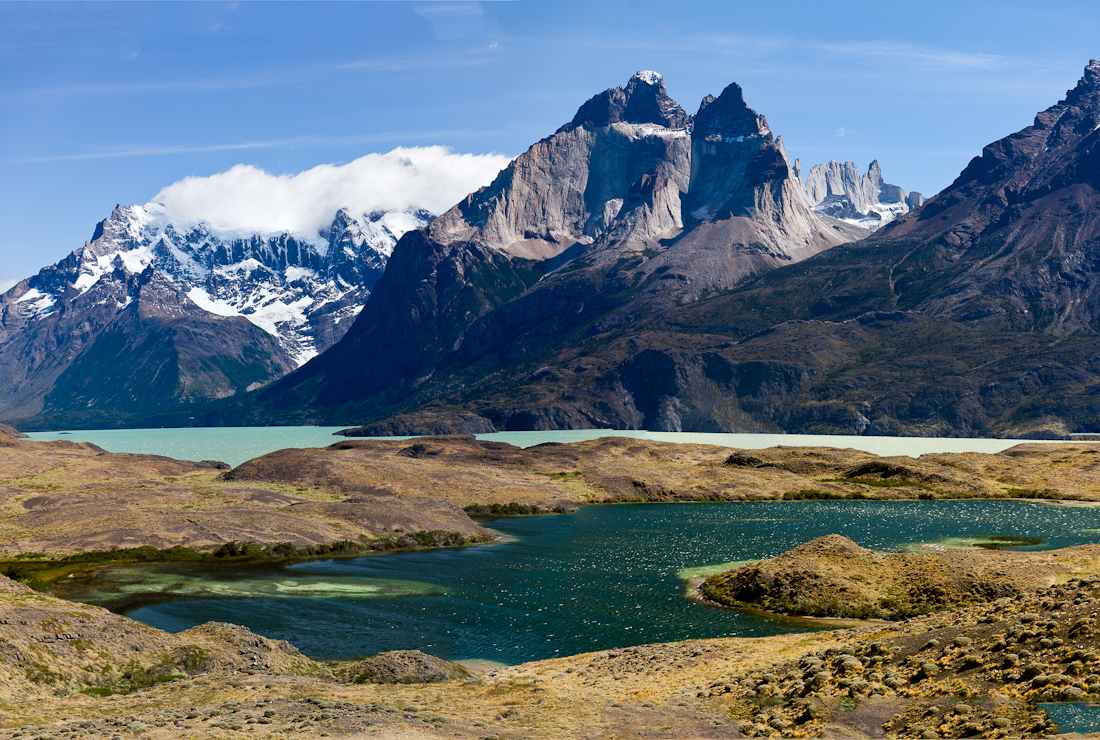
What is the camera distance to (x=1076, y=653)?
3494cm

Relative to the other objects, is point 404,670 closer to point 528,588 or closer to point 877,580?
point 528,588

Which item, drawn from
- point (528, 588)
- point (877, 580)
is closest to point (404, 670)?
point (528, 588)

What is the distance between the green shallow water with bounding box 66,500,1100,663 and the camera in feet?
219

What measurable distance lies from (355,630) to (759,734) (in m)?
40.7

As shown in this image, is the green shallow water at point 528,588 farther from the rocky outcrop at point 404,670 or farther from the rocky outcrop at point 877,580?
the rocky outcrop at point 404,670

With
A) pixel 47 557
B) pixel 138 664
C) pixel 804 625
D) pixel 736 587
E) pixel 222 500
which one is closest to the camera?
pixel 138 664

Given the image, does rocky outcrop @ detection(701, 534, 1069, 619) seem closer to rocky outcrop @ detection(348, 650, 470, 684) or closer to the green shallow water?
the green shallow water

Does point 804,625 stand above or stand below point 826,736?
below

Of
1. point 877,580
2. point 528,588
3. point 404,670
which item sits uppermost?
point 404,670

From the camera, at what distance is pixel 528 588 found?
8606 cm

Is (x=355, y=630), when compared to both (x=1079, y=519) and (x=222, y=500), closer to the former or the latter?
(x=222, y=500)

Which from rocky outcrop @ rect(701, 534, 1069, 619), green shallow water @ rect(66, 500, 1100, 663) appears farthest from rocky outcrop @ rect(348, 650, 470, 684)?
rocky outcrop @ rect(701, 534, 1069, 619)

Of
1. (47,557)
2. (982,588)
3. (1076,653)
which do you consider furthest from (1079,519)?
(47,557)

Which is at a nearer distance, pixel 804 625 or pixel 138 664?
pixel 138 664
